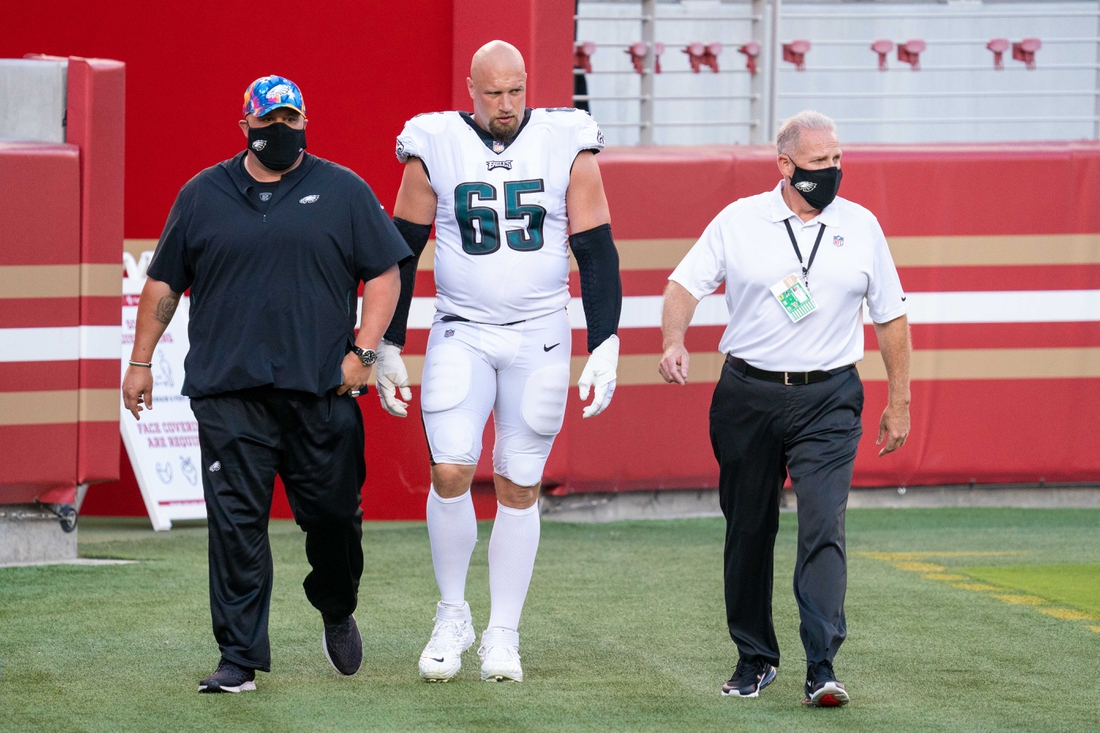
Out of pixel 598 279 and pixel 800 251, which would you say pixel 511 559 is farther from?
pixel 800 251

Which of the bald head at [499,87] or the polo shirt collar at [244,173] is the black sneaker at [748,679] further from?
the polo shirt collar at [244,173]

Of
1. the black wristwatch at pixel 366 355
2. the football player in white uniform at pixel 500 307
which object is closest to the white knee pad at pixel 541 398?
the football player in white uniform at pixel 500 307

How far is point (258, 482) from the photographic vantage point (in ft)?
16.5

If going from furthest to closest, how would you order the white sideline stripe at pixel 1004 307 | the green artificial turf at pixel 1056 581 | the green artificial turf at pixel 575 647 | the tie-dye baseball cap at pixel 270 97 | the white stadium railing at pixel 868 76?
1. the white stadium railing at pixel 868 76
2. the white sideline stripe at pixel 1004 307
3. the green artificial turf at pixel 1056 581
4. the tie-dye baseball cap at pixel 270 97
5. the green artificial turf at pixel 575 647

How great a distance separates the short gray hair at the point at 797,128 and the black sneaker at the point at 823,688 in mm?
1695

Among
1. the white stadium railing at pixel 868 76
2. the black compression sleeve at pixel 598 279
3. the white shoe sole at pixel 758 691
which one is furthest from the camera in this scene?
the white stadium railing at pixel 868 76

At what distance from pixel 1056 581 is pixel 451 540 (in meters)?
3.42

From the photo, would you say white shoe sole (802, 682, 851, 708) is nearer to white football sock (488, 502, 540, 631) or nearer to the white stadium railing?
white football sock (488, 502, 540, 631)

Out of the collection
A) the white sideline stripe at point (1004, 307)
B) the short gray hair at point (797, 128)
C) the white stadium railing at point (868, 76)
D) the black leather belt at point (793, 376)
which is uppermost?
the white stadium railing at point (868, 76)

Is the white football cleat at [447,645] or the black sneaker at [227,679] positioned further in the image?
the white football cleat at [447,645]

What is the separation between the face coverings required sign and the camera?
8.82 m

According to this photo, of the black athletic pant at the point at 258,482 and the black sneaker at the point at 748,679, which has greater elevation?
the black athletic pant at the point at 258,482

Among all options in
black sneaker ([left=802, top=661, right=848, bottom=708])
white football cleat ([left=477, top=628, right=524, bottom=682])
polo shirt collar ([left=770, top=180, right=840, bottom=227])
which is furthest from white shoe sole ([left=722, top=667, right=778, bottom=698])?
polo shirt collar ([left=770, top=180, right=840, bottom=227])

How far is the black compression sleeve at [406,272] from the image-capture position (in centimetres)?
542
